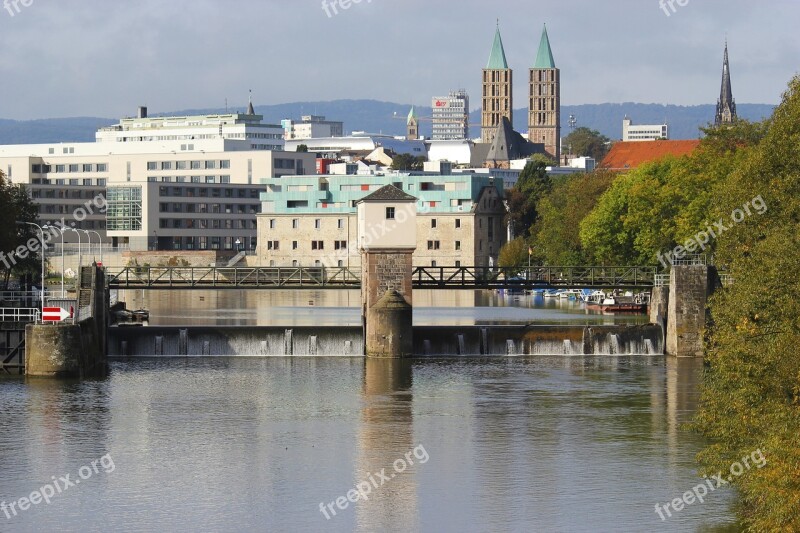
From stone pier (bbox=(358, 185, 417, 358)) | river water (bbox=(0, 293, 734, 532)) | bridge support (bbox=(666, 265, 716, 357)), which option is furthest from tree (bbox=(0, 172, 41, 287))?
bridge support (bbox=(666, 265, 716, 357))

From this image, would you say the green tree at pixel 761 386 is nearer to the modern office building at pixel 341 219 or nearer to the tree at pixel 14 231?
the tree at pixel 14 231

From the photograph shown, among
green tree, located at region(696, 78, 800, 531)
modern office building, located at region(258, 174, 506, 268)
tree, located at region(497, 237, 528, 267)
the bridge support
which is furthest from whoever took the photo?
modern office building, located at region(258, 174, 506, 268)

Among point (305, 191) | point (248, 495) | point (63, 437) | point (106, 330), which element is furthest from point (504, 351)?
point (305, 191)

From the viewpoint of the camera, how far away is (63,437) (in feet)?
186

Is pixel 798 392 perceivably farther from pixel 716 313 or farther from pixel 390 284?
pixel 390 284

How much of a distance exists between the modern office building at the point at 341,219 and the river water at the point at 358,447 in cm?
11100

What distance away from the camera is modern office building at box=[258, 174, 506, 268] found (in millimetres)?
190750

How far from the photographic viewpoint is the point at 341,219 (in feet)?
623

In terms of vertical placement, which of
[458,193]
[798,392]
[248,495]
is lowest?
[248,495]

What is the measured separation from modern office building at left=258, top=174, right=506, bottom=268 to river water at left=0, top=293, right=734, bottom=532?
11100 cm

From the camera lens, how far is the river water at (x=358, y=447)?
4494cm

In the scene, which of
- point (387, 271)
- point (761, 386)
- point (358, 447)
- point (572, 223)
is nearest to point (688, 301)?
point (387, 271)

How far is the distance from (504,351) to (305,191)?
111 meters

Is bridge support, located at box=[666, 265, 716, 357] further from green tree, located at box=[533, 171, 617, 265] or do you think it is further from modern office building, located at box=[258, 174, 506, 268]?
modern office building, located at box=[258, 174, 506, 268]
